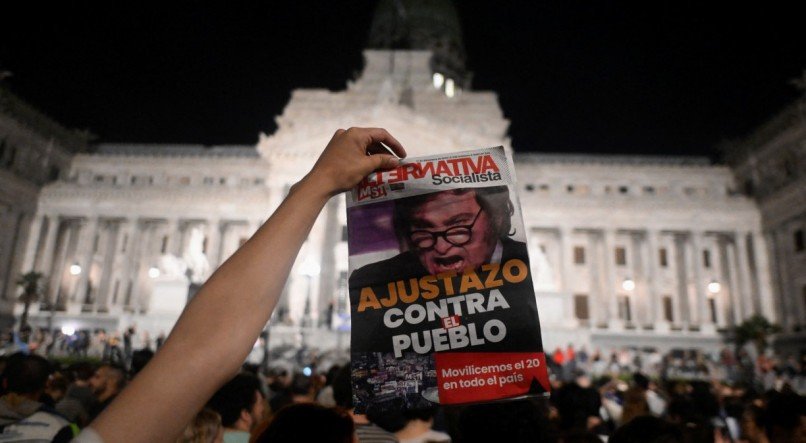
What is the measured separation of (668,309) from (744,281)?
6.21 meters

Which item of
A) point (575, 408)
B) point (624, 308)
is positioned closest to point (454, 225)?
point (575, 408)

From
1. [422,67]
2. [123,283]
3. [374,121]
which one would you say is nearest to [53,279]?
[123,283]

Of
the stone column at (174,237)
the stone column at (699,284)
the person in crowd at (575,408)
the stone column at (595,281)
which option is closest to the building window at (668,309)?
the stone column at (699,284)

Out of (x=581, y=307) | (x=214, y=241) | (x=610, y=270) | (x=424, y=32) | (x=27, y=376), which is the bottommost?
(x=27, y=376)

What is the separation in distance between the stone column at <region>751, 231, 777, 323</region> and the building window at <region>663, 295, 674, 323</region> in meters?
6.54

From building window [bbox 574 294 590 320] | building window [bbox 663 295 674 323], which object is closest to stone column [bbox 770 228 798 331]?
building window [bbox 663 295 674 323]

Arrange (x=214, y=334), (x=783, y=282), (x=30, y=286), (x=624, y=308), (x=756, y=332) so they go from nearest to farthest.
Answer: (x=214, y=334) → (x=756, y=332) → (x=30, y=286) → (x=783, y=282) → (x=624, y=308)

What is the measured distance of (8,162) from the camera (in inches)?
1930

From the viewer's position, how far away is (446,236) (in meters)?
2.50

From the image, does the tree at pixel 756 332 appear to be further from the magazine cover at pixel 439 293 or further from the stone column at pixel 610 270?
the magazine cover at pixel 439 293

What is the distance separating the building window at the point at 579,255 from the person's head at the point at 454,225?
48148 millimetres

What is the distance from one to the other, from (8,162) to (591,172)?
178 feet

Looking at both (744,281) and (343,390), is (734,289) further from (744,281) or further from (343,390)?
(343,390)

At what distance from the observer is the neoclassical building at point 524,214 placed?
1618 inches
